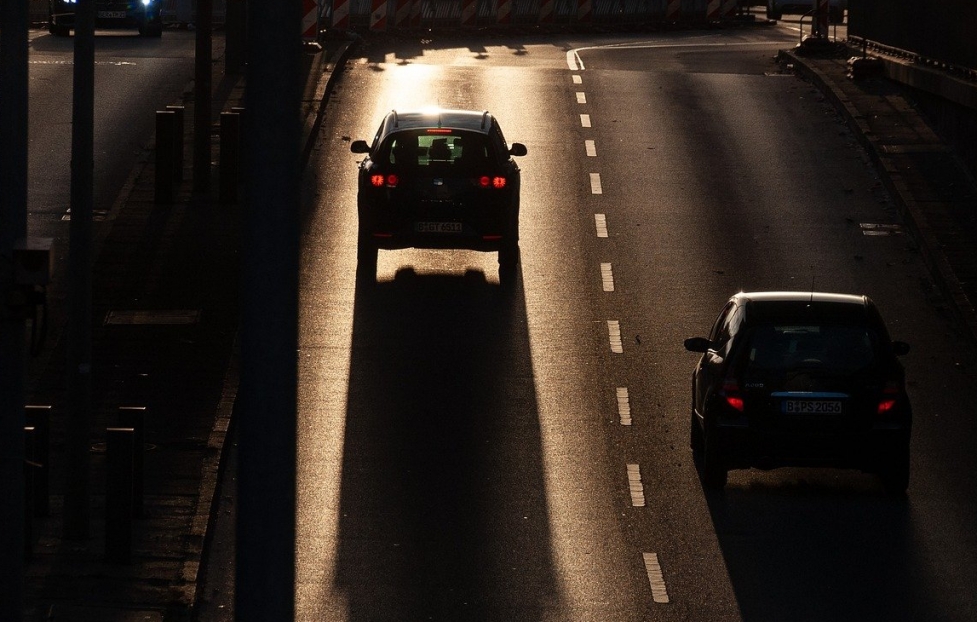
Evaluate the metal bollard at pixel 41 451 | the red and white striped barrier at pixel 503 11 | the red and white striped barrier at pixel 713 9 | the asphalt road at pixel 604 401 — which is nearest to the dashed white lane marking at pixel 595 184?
the asphalt road at pixel 604 401

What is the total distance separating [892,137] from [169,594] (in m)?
19.8

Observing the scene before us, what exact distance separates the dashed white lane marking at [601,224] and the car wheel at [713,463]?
354 inches

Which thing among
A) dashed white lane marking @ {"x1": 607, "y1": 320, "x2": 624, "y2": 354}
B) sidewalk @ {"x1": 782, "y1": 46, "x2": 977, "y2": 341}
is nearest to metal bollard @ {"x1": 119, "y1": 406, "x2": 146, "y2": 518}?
dashed white lane marking @ {"x1": 607, "y1": 320, "x2": 624, "y2": 354}

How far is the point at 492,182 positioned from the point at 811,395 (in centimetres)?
762

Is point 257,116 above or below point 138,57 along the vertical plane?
above

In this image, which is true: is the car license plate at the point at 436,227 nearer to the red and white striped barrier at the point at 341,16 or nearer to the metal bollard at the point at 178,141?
the metal bollard at the point at 178,141

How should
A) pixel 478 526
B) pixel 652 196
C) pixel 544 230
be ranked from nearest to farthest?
pixel 478 526 < pixel 544 230 < pixel 652 196

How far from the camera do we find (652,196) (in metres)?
25.1

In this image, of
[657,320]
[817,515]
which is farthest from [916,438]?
[657,320]

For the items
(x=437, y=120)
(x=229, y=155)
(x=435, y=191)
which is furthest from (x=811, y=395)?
(x=229, y=155)

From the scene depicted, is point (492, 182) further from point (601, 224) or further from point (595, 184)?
point (595, 184)

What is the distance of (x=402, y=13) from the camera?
4669 cm

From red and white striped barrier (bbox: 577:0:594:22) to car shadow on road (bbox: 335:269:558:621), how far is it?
3272 cm

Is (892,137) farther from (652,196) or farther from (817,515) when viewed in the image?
(817,515)
